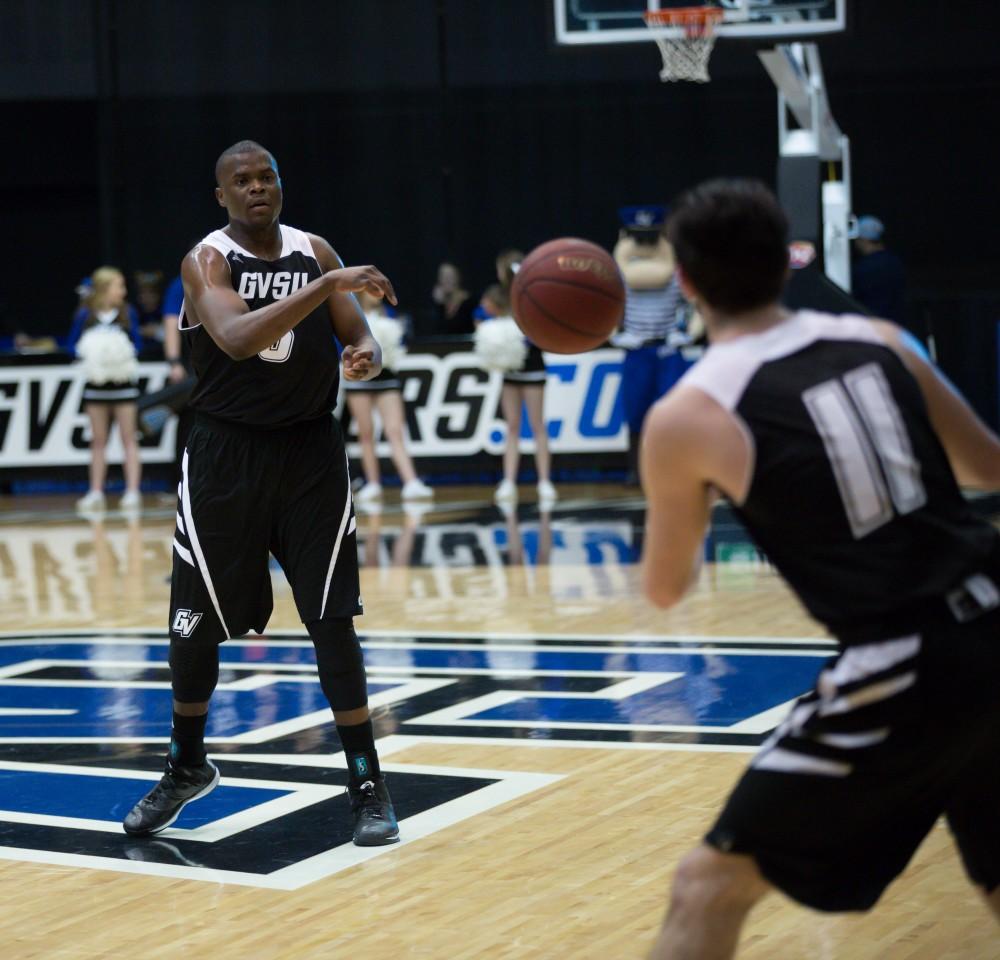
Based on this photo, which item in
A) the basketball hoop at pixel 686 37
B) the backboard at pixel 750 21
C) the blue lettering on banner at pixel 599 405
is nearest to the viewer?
the backboard at pixel 750 21

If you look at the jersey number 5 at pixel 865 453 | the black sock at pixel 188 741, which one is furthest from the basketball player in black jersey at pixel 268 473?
the jersey number 5 at pixel 865 453

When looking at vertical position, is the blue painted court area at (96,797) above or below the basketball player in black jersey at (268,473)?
below

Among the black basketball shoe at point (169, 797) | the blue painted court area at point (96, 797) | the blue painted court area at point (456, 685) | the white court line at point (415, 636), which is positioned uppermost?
the black basketball shoe at point (169, 797)

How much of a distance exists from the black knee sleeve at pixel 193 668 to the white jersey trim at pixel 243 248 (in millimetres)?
866

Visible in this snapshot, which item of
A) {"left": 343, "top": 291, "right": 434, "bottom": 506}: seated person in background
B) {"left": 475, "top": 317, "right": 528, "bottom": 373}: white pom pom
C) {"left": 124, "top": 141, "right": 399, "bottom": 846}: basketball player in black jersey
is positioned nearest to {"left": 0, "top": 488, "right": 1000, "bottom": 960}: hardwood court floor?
{"left": 124, "top": 141, "right": 399, "bottom": 846}: basketball player in black jersey

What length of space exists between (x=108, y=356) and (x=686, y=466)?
38.6ft

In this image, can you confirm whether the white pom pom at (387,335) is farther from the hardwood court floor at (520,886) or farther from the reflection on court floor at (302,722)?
the hardwood court floor at (520,886)

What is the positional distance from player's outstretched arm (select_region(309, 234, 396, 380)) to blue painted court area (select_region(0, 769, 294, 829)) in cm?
135

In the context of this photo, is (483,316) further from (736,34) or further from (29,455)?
(736,34)

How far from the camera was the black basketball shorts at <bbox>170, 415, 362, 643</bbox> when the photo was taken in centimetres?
457

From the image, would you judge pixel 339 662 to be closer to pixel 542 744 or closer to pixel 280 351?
pixel 280 351

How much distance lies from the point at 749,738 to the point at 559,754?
24.6 inches

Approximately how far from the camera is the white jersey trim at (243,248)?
4.59 meters

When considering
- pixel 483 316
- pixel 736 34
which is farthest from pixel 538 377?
pixel 736 34
